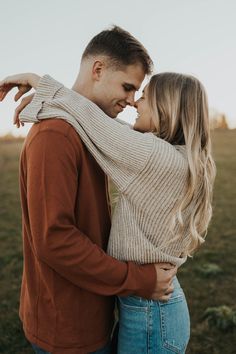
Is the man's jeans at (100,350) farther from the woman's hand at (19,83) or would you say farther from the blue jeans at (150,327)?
the woman's hand at (19,83)

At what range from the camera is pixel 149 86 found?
8.05 ft

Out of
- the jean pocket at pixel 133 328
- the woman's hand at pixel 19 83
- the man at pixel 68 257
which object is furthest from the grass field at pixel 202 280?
the woman's hand at pixel 19 83

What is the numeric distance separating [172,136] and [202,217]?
0.48 meters

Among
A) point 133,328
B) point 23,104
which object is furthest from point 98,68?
point 133,328

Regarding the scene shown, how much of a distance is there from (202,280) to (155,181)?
437 centimetres

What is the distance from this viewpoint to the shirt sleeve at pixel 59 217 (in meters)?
1.89

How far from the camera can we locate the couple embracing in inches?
76.3

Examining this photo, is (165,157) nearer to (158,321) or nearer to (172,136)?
(172,136)

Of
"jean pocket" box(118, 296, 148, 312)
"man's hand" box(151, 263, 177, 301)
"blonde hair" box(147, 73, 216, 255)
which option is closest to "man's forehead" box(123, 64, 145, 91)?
"blonde hair" box(147, 73, 216, 255)

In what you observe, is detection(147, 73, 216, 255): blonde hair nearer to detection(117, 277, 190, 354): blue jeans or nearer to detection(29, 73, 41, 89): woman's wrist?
detection(117, 277, 190, 354): blue jeans

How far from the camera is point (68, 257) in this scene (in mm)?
1938

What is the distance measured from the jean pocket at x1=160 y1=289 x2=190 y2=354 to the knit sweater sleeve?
2.27ft

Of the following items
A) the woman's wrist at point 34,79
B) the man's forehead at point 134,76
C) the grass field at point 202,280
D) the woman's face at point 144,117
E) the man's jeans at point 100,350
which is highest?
the man's forehead at point 134,76

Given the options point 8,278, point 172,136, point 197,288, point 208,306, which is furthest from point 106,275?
point 8,278
